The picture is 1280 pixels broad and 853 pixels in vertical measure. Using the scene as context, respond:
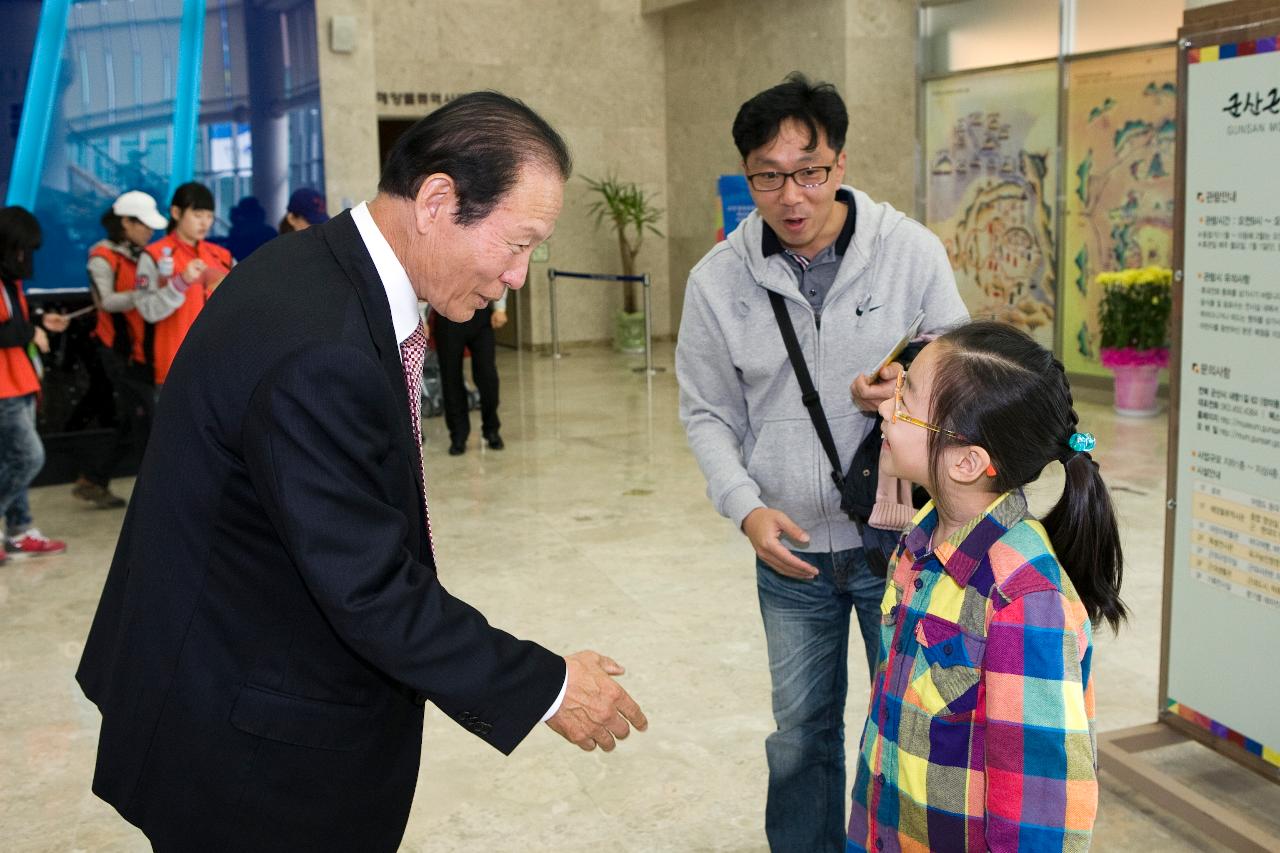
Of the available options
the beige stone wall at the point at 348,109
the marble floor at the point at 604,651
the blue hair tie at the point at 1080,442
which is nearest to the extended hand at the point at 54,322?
the marble floor at the point at 604,651

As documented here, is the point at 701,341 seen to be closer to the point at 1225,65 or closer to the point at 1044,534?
the point at 1044,534

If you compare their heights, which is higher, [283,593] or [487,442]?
[283,593]

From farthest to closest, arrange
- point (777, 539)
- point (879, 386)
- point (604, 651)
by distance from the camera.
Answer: point (604, 651), point (777, 539), point (879, 386)

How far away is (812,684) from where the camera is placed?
8.71ft

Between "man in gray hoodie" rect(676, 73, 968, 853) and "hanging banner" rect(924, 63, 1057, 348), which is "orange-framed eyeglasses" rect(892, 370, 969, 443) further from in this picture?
"hanging banner" rect(924, 63, 1057, 348)

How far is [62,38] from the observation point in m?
9.22

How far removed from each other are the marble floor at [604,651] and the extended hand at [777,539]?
3.73 ft

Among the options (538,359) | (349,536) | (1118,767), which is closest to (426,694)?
(349,536)

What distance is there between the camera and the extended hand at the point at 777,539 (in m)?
2.46

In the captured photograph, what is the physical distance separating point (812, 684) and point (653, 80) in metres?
13.2

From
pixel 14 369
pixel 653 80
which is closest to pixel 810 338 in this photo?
pixel 14 369

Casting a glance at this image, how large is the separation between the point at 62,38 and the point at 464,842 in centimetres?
792

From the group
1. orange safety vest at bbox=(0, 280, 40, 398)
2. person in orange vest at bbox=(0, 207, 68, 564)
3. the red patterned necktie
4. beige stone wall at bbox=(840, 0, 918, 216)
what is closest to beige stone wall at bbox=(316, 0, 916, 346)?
beige stone wall at bbox=(840, 0, 918, 216)

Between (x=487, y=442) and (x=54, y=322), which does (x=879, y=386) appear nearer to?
(x=54, y=322)
